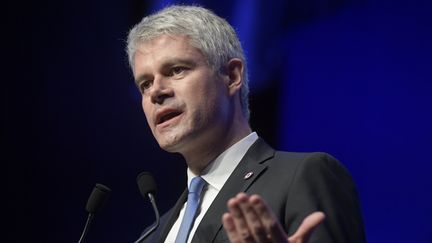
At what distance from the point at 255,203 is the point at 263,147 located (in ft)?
2.86

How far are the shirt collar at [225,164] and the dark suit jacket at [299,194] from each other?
86mm

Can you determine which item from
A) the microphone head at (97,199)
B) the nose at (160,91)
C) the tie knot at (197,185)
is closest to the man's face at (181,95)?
the nose at (160,91)

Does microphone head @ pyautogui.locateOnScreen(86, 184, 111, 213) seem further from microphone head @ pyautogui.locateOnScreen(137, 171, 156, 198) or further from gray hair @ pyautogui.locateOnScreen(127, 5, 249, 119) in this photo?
gray hair @ pyautogui.locateOnScreen(127, 5, 249, 119)

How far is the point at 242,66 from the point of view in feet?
7.61

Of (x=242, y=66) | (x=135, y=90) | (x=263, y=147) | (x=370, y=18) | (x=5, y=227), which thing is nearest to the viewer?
(x=263, y=147)

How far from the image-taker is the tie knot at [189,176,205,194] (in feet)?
6.88

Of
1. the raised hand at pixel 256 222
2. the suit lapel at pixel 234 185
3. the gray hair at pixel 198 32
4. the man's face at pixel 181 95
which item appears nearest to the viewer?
the raised hand at pixel 256 222

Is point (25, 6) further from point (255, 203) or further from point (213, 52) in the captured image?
point (255, 203)

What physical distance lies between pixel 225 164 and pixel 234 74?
0.34 meters

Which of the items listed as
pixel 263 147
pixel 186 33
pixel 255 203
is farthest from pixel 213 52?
pixel 255 203

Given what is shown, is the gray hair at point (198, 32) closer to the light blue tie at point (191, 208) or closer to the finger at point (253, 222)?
the light blue tie at point (191, 208)

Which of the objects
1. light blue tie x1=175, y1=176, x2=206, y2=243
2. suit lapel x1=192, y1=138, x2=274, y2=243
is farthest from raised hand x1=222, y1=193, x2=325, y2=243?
light blue tie x1=175, y1=176, x2=206, y2=243

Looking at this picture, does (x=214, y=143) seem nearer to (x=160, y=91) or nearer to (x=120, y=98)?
(x=160, y=91)

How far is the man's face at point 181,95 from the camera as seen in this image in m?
2.08
